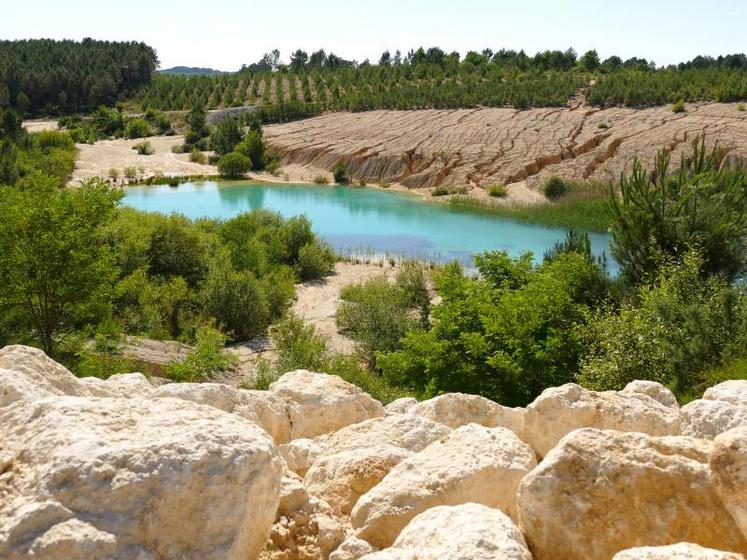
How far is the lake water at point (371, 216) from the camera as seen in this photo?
3662 centimetres

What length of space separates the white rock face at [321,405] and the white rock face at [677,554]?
4.21 metres

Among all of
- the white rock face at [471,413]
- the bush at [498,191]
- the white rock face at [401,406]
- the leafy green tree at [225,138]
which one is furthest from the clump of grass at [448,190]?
the white rock face at [471,413]

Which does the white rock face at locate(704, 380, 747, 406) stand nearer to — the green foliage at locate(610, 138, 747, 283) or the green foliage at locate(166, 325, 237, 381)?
the green foliage at locate(166, 325, 237, 381)

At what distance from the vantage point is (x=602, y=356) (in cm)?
1464

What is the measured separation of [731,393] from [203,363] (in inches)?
462

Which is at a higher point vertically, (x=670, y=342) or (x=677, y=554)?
(x=677, y=554)

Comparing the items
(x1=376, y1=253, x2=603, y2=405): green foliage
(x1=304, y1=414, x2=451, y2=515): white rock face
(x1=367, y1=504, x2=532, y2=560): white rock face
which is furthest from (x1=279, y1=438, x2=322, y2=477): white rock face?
(x1=376, y1=253, x2=603, y2=405): green foliage

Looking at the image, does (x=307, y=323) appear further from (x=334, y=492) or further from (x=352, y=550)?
(x=352, y=550)

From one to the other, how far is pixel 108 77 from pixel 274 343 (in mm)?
85528

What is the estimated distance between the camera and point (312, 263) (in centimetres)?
3023

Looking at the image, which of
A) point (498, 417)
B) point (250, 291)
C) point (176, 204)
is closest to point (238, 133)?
point (176, 204)

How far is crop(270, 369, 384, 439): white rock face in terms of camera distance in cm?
688

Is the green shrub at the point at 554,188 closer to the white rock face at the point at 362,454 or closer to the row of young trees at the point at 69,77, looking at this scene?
the white rock face at the point at 362,454

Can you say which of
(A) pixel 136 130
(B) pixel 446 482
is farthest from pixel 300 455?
(A) pixel 136 130
